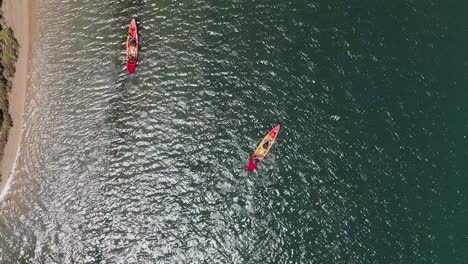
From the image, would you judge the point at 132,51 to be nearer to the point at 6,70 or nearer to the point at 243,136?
the point at 6,70

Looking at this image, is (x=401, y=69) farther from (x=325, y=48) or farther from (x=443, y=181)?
(x=443, y=181)

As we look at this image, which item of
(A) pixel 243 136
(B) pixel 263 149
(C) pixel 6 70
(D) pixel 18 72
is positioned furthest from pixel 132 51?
(B) pixel 263 149

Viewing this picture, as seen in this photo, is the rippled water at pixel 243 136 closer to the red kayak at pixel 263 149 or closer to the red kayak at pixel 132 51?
the red kayak at pixel 263 149

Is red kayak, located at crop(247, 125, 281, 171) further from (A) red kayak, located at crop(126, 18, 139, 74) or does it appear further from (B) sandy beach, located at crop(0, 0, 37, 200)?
(B) sandy beach, located at crop(0, 0, 37, 200)

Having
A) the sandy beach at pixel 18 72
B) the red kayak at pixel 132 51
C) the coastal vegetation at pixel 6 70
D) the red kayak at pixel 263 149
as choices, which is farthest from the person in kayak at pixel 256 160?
the coastal vegetation at pixel 6 70

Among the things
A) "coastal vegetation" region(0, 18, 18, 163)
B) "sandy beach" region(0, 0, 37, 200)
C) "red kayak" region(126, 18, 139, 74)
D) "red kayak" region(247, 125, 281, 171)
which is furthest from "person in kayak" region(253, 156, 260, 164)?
"coastal vegetation" region(0, 18, 18, 163)
